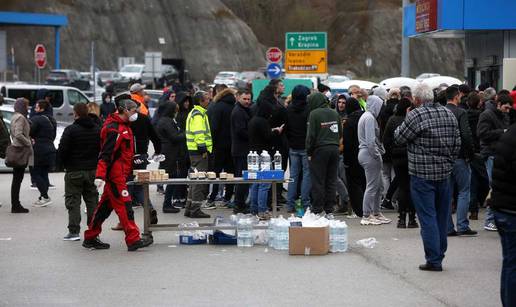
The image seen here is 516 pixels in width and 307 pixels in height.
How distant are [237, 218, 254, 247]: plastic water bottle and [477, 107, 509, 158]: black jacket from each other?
132 inches

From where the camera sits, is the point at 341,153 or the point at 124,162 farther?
the point at 341,153

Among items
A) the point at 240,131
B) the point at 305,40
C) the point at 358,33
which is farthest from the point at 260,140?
the point at 358,33

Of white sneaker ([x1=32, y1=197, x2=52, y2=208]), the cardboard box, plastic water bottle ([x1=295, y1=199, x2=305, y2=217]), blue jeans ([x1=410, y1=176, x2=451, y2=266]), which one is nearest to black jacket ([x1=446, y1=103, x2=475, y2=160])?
blue jeans ([x1=410, y1=176, x2=451, y2=266])

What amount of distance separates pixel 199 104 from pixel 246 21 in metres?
95.4

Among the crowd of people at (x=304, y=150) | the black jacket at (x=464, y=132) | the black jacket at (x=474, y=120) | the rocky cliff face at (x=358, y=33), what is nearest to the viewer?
the crowd of people at (x=304, y=150)

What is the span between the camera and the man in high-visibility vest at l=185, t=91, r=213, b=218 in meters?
16.2

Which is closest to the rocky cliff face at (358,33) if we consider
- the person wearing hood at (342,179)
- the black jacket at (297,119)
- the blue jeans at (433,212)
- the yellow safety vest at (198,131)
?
the person wearing hood at (342,179)

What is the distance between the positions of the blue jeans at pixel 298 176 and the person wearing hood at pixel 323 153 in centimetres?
52

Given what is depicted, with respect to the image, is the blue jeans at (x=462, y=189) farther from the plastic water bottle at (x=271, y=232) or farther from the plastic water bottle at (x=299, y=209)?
the plastic water bottle at (x=299, y=209)

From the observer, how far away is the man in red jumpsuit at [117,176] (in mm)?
12844

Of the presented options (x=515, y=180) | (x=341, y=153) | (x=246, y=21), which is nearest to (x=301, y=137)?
(x=341, y=153)

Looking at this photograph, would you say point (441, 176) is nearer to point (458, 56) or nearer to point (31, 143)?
point (31, 143)

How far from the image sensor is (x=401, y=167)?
14469 mm

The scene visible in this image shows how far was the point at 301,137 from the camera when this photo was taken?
53.4 ft
